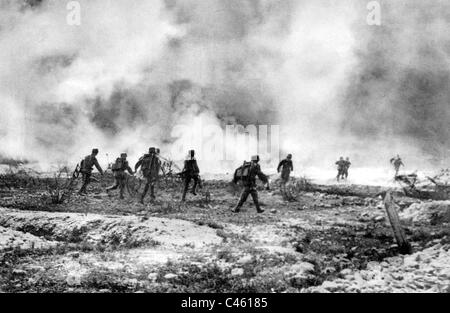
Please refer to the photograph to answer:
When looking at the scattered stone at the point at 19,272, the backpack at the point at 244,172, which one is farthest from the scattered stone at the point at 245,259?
the backpack at the point at 244,172

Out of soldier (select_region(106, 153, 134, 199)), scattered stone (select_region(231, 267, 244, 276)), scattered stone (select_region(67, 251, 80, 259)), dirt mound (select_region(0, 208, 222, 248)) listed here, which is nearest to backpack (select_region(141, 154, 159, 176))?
soldier (select_region(106, 153, 134, 199))

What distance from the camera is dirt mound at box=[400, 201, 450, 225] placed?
9.38 m

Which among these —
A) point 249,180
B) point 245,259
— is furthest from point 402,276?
point 249,180

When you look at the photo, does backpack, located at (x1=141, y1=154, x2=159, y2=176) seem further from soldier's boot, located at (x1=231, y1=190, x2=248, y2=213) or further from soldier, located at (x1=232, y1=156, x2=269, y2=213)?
soldier's boot, located at (x1=231, y1=190, x2=248, y2=213)

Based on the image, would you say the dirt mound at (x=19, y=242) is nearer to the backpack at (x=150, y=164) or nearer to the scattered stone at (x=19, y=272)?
the scattered stone at (x=19, y=272)

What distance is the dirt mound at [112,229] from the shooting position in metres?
6.90

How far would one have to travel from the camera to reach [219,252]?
5.96m

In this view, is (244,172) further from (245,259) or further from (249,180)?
(245,259)

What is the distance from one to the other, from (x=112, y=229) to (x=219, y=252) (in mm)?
2512

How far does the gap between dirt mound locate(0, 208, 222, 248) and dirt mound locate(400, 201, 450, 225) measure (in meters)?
5.28

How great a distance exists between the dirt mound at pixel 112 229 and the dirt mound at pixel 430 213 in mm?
5285

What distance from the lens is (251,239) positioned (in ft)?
23.9
